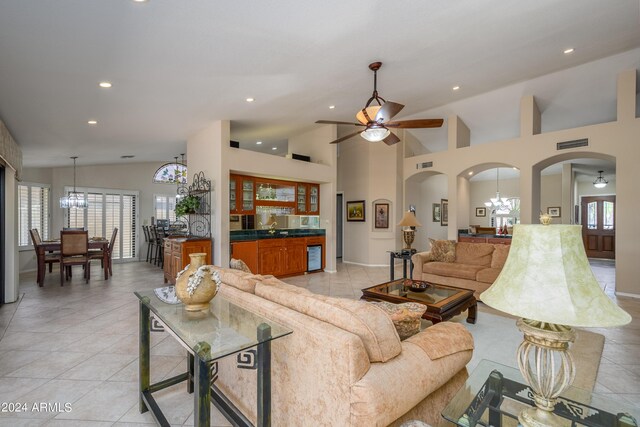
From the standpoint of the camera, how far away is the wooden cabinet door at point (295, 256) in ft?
21.8

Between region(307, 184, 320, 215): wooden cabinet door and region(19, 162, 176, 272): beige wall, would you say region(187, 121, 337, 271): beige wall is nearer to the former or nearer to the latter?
region(307, 184, 320, 215): wooden cabinet door

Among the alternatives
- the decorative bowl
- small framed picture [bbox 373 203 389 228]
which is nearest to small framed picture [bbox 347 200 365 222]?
small framed picture [bbox 373 203 389 228]

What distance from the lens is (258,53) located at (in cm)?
342

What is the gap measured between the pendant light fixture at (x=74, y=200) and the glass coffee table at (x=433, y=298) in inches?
304

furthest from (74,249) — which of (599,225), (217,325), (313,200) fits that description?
(599,225)

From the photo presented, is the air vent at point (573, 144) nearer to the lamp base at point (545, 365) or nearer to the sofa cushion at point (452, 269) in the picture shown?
the sofa cushion at point (452, 269)

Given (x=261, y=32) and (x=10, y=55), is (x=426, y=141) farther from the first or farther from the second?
(x=10, y=55)

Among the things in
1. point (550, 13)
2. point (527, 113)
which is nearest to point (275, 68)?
point (550, 13)

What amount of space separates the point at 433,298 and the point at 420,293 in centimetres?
22

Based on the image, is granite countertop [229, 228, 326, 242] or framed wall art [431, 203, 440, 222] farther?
framed wall art [431, 203, 440, 222]

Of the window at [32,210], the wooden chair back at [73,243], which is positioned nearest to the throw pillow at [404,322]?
the wooden chair back at [73,243]

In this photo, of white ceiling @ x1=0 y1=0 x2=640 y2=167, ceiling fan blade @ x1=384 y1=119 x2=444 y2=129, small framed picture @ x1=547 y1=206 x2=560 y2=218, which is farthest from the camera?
small framed picture @ x1=547 y1=206 x2=560 y2=218

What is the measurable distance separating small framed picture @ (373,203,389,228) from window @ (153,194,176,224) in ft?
19.8

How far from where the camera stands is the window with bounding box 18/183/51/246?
711 centimetres
